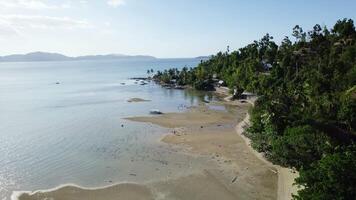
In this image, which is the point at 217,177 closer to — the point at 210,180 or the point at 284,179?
the point at 210,180

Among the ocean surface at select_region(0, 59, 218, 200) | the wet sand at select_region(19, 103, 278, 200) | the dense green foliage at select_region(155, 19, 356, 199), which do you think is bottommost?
the ocean surface at select_region(0, 59, 218, 200)

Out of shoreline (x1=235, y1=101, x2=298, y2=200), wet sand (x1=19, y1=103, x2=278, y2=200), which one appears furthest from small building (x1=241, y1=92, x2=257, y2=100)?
shoreline (x1=235, y1=101, x2=298, y2=200)

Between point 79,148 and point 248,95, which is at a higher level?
point 248,95

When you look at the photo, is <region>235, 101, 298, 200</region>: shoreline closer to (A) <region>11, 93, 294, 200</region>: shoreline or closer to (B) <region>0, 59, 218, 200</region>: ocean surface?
(A) <region>11, 93, 294, 200</region>: shoreline

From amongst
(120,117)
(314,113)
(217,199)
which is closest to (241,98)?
(120,117)

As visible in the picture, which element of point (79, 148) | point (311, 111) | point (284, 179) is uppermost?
point (311, 111)

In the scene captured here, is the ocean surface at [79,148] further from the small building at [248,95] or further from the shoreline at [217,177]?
the small building at [248,95]

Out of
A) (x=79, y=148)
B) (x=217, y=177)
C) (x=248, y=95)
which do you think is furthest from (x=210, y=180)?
(x=248, y=95)

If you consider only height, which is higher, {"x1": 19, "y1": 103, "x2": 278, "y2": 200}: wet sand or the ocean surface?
{"x1": 19, "y1": 103, "x2": 278, "y2": 200}: wet sand
